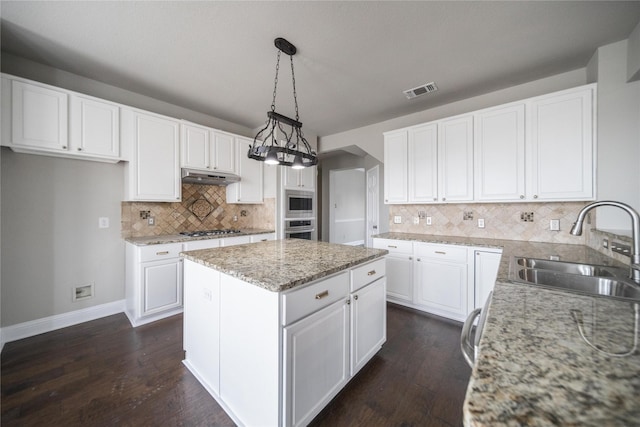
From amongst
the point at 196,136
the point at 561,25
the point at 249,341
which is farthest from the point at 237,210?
the point at 561,25

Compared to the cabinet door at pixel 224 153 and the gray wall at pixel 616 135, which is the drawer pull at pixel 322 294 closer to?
the gray wall at pixel 616 135

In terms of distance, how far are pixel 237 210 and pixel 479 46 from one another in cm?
373

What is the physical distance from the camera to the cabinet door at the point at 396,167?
327cm

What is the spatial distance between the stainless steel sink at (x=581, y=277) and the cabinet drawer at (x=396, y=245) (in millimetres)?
1220

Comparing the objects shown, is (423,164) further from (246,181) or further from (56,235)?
(56,235)

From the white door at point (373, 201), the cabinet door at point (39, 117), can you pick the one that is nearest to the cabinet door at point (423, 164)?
the white door at point (373, 201)

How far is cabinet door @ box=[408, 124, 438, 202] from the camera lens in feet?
9.93

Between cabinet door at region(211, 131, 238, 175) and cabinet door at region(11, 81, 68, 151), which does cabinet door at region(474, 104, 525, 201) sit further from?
cabinet door at region(11, 81, 68, 151)

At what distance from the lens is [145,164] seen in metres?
2.81

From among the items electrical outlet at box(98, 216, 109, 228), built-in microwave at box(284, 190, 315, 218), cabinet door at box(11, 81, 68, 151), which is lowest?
electrical outlet at box(98, 216, 109, 228)

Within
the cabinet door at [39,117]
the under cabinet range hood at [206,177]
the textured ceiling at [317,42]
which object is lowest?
the under cabinet range hood at [206,177]

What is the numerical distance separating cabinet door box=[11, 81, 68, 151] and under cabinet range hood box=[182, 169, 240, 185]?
43.7 inches

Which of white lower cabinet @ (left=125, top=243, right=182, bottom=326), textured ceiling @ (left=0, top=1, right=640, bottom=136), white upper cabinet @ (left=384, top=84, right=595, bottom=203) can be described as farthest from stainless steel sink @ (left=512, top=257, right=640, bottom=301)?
white lower cabinet @ (left=125, top=243, right=182, bottom=326)

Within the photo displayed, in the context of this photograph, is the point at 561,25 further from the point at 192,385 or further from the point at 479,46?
the point at 192,385
